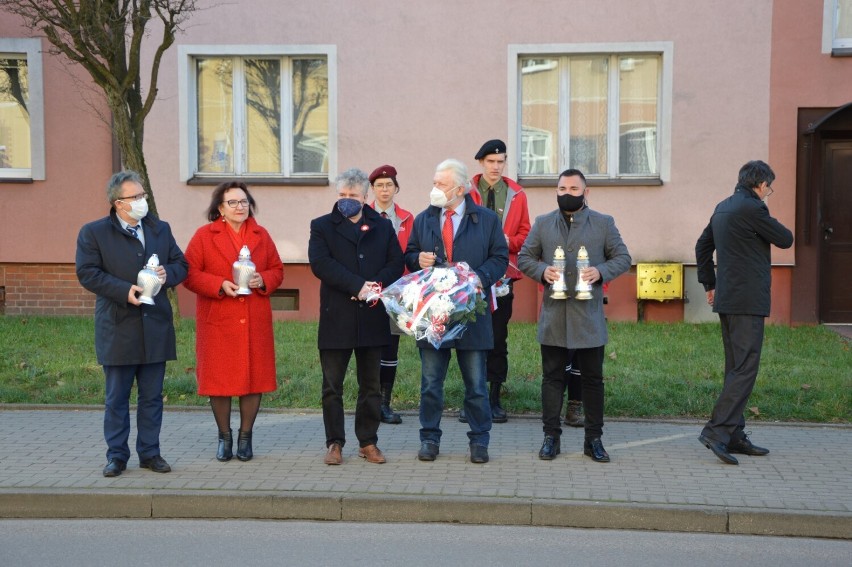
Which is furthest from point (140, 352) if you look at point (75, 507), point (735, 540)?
point (735, 540)

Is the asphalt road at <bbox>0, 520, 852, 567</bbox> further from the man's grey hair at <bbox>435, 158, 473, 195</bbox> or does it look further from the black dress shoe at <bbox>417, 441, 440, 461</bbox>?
the man's grey hair at <bbox>435, 158, 473, 195</bbox>

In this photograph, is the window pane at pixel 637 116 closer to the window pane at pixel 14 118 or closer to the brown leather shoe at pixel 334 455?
the brown leather shoe at pixel 334 455

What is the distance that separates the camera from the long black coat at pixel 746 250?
7.24 meters

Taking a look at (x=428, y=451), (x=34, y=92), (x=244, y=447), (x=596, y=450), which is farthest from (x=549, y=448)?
(x=34, y=92)

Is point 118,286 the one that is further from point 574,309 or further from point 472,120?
point 472,120

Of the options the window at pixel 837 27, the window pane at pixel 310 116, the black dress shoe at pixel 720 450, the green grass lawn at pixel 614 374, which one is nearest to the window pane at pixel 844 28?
the window at pixel 837 27

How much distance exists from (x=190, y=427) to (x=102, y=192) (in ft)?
21.9

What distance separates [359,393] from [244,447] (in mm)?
936

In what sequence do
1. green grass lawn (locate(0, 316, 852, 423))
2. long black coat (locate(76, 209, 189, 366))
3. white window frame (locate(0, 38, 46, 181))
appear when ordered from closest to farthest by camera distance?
1. long black coat (locate(76, 209, 189, 366))
2. green grass lawn (locate(0, 316, 852, 423))
3. white window frame (locate(0, 38, 46, 181))

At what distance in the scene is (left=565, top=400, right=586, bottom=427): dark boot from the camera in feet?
28.1

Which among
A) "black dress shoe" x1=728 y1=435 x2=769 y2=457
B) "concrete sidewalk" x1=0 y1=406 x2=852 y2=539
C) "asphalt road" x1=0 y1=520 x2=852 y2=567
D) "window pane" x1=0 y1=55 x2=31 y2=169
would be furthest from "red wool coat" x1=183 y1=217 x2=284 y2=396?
"window pane" x1=0 y1=55 x2=31 y2=169

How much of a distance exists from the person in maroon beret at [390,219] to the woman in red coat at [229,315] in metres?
1.36

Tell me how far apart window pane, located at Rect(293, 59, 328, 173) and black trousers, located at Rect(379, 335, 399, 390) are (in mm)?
6116

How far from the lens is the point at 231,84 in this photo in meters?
14.4
